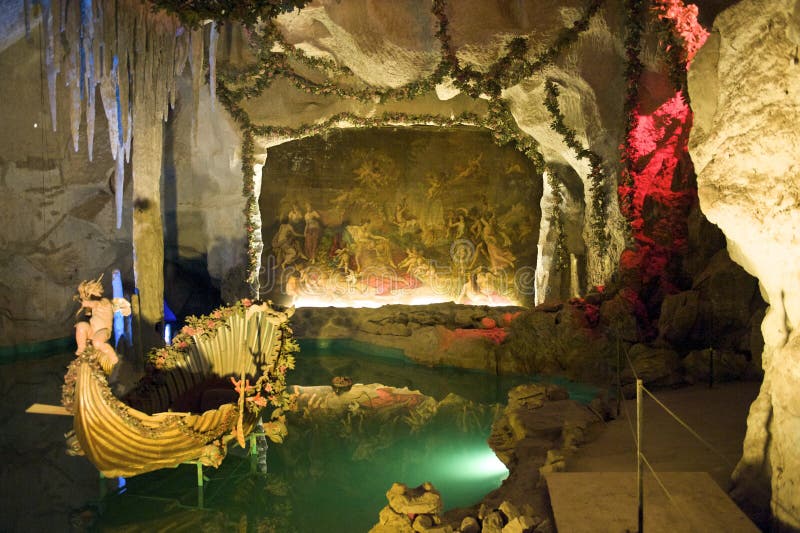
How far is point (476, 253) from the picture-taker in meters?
14.8

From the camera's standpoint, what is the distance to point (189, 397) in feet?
22.2

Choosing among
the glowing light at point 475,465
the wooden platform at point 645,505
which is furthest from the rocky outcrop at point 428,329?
the wooden platform at point 645,505

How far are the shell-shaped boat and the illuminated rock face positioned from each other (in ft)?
13.6

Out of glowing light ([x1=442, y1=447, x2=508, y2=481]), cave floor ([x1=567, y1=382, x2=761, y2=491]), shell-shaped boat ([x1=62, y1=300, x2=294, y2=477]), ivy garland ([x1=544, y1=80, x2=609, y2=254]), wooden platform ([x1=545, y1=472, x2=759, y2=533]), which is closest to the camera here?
wooden platform ([x1=545, y1=472, x2=759, y2=533])

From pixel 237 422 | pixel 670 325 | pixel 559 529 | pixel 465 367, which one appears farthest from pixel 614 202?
pixel 559 529

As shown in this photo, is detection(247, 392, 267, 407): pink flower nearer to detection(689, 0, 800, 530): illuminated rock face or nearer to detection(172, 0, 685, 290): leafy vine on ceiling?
detection(172, 0, 685, 290): leafy vine on ceiling

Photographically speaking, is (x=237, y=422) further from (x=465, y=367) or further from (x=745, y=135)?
(x=465, y=367)

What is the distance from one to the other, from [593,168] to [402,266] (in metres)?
5.36

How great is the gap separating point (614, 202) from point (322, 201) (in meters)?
6.95

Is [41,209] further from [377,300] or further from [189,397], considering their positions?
[377,300]

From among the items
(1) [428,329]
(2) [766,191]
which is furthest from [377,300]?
(2) [766,191]

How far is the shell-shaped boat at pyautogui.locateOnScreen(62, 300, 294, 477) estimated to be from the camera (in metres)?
5.25

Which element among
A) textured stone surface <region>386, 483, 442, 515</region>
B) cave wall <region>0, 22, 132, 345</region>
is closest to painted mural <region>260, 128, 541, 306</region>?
cave wall <region>0, 22, 132, 345</region>

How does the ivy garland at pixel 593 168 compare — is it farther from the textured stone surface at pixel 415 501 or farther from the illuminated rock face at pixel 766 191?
the textured stone surface at pixel 415 501
